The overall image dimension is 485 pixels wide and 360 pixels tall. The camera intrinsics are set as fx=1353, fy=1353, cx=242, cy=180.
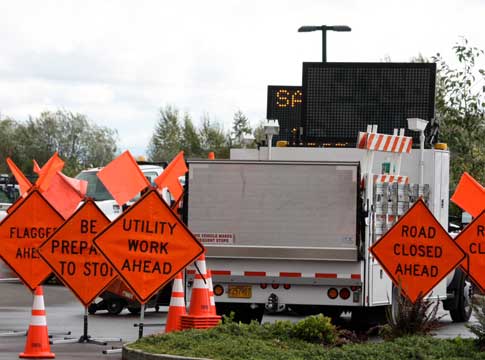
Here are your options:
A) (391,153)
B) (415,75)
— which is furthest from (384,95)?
(391,153)

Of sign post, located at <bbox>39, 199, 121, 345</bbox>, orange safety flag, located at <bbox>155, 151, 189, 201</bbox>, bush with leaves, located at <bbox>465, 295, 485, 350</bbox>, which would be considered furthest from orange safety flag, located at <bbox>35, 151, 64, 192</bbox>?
bush with leaves, located at <bbox>465, 295, 485, 350</bbox>

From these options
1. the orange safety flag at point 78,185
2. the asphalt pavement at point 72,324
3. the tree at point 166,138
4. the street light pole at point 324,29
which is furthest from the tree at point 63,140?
the orange safety flag at point 78,185

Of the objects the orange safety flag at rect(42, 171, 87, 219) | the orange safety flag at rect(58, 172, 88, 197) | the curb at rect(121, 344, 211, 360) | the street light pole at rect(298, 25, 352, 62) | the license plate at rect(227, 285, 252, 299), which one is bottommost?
the curb at rect(121, 344, 211, 360)

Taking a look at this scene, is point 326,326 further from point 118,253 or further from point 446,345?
point 118,253

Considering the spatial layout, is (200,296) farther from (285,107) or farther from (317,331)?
(285,107)

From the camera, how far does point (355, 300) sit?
1723 centimetres

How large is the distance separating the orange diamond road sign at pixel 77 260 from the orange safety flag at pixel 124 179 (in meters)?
0.59

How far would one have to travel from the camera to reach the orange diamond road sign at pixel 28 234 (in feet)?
53.4

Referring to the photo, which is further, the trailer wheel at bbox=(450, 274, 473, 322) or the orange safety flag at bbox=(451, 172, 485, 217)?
the trailer wheel at bbox=(450, 274, 473, 322)

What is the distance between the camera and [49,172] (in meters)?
17.7

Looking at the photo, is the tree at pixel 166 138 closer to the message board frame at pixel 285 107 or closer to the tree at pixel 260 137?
the tree at pixel 260 137

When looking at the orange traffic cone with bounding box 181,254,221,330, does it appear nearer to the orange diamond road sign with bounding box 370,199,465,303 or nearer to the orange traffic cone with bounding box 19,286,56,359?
the orange traffic cone with bounding box 19,286,56,359

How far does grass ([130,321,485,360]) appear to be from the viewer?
42.5 ft

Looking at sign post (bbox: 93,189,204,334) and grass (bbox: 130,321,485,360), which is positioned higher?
sign post (bbox: 93,189,204,334)
